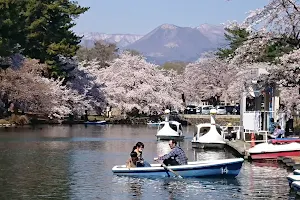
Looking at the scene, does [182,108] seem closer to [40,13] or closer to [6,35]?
[40,13]

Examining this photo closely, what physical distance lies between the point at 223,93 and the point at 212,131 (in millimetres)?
55818

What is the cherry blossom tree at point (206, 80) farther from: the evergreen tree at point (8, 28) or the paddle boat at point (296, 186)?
the paddle boat at point (296, 186)

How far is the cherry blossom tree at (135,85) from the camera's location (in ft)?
259

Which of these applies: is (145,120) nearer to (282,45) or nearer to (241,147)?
(241,147)

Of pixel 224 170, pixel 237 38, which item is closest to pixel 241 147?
pixel 224 170

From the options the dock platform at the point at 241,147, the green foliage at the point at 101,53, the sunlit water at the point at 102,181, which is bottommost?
the sunlit water at the point at 102,181

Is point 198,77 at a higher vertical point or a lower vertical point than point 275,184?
higher

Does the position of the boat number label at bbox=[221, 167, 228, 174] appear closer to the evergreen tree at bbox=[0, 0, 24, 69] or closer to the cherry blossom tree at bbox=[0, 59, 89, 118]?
the evergreen tree at bbox=[0, 0, 24, 69]

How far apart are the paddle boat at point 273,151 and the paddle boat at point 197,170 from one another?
20.2 feet

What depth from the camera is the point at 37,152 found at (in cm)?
3366

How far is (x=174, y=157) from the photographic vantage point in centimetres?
2264

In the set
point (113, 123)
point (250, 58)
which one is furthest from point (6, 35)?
point (250, 58)

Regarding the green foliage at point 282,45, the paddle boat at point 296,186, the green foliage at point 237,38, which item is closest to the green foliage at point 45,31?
the green foliage at point 237,38

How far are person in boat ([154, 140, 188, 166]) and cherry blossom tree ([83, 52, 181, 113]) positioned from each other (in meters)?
54.8
